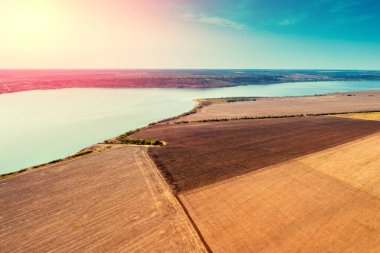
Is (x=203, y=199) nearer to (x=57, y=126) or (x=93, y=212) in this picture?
(x=93, y=212)

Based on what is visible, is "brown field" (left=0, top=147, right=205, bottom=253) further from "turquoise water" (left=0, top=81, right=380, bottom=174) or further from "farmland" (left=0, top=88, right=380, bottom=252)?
"turquoise water" (left=0, top=81, right=380, bottom=174)

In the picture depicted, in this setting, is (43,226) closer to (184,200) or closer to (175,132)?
(184,200)

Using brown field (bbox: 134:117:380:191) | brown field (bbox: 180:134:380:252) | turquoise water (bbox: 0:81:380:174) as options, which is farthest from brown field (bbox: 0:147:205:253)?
turquoise water (bbox: 0:81:380:174)

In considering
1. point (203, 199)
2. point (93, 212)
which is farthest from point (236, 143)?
point (93, 212)

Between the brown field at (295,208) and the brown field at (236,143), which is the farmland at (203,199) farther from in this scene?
the brown field at (236,143)

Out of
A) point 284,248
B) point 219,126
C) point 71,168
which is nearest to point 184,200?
point 284,248

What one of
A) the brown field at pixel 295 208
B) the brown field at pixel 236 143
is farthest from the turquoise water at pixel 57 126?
the brown field at pixel 295 208
